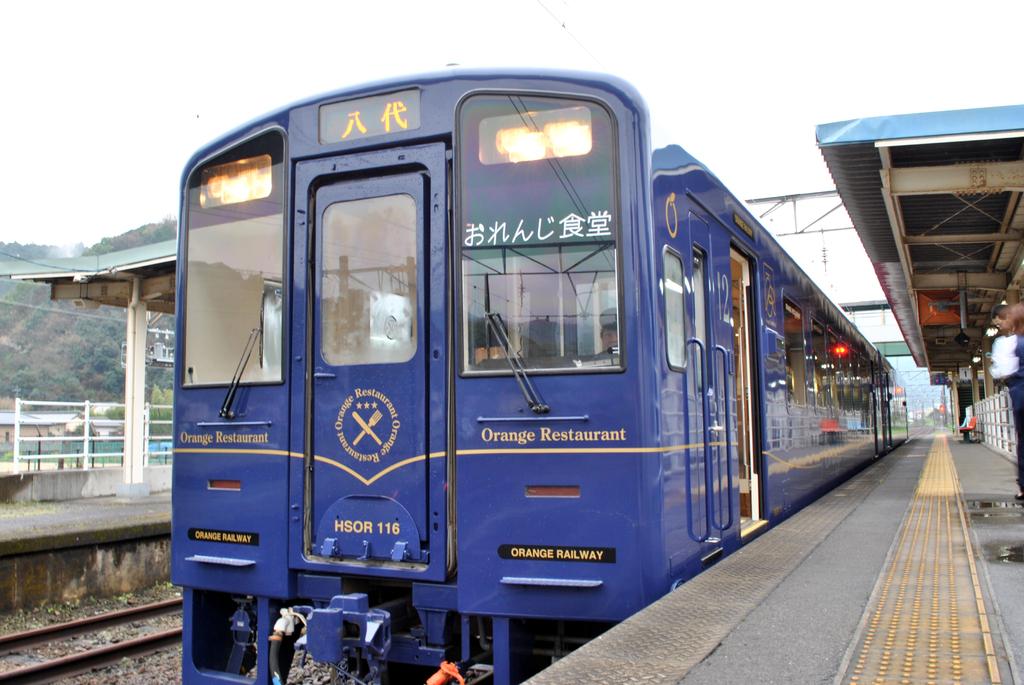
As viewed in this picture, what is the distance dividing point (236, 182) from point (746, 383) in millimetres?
3755

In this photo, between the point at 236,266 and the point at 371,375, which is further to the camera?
the point at 236,266

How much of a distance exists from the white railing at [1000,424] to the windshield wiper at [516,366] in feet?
34.4

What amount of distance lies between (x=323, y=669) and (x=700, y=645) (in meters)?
3.51

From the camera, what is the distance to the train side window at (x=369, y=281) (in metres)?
4.24

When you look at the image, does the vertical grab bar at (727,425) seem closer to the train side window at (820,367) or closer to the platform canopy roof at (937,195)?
the platform canopy roof at (937,195)

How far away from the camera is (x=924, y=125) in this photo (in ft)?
25.2

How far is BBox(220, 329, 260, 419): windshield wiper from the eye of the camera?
458 centimetres

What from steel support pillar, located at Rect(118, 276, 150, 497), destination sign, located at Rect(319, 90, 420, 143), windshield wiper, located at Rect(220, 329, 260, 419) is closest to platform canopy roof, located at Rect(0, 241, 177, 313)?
steel support pillar, located at Rect(118, 276, 150, 497)

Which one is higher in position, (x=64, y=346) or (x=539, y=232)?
(x=64, y=346)

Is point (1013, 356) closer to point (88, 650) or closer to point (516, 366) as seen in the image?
point (516, 366)

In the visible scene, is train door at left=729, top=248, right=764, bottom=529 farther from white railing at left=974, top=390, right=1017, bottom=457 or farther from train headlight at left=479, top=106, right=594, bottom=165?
white railing at left=974, top=390, right=1017, bottom=457

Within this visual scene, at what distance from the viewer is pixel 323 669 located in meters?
5.88

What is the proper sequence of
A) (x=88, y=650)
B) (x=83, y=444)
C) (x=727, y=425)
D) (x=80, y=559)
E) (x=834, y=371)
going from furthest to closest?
(x=83, y=444) → (x=834, y=371) → (x=80, y=559) → (x=88, y=650) → (x=727, y=425)

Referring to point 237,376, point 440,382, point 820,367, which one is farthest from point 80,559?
point 820,367
